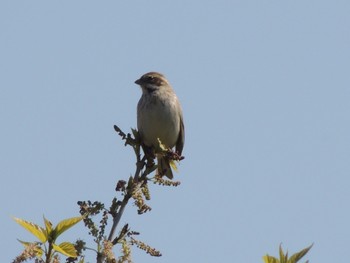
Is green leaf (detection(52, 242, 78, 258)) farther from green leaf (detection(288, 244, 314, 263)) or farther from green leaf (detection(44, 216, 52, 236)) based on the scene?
green leaf (detection(288, 244, 314, 263))

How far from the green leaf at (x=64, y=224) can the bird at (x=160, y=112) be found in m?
A: 5.27

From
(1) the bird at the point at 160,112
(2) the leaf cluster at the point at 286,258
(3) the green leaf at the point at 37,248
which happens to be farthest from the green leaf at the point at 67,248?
(1) the bird at the point at 160,112

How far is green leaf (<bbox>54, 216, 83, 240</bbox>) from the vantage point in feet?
8.61

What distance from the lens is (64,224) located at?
2639 mm

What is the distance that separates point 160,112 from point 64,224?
5822 millimetres

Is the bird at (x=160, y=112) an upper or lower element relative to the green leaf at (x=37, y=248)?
upper

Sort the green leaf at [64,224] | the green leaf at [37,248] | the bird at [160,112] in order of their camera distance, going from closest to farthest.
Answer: the green leaf at [37,248]
the green leaf at [64,224]
the bird at [160,112]

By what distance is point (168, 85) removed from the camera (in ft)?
29.7

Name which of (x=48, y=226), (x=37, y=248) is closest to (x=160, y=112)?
(x=48, y=226)

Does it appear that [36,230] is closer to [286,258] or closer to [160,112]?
[286,258]

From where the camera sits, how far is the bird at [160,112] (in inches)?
326

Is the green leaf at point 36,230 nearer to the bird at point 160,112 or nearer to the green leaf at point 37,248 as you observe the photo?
the green leaf at point 37,248

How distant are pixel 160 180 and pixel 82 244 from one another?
0.87m

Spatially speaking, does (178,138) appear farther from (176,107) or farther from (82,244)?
(82,244)
